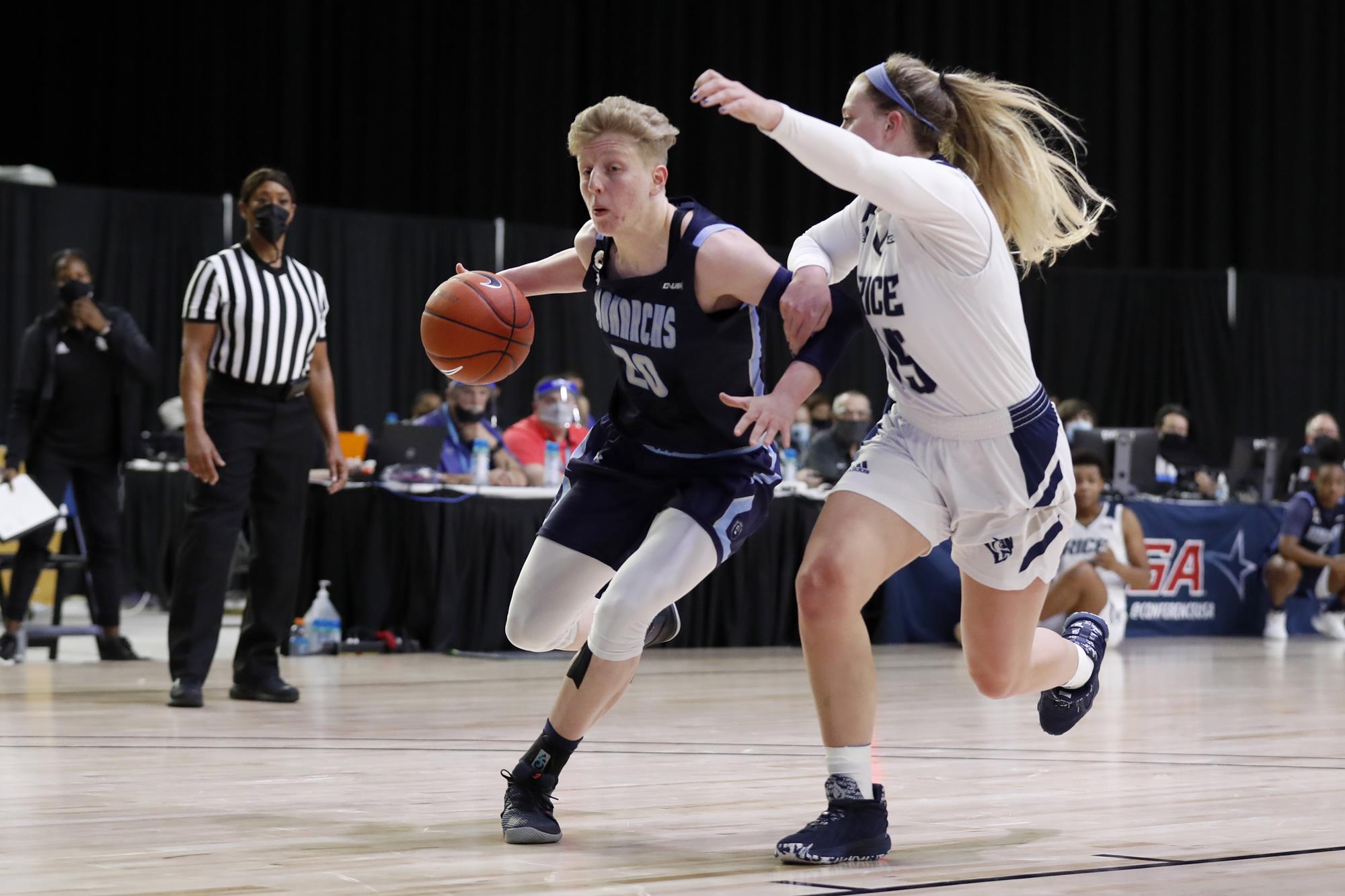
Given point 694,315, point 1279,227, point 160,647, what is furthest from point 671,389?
point 1279,227

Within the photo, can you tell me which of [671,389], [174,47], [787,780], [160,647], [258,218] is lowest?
[160,647]

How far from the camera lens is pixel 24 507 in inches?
291

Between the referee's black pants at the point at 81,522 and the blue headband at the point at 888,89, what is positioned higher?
the blue headband at the point at 888,89

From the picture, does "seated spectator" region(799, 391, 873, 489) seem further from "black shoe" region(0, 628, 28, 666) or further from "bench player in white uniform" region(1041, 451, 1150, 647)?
"black shoe" region(0, 628, 28, 666)

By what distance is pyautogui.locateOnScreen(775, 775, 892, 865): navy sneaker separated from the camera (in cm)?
307

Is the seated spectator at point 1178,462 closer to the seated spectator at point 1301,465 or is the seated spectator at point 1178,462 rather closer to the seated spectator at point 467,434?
the seated spectator at point 1301,465

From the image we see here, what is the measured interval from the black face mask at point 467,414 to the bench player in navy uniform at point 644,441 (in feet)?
16.9

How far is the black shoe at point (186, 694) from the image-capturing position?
5.73m

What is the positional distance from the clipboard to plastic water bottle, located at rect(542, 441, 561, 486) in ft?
7.49

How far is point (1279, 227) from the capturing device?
52.7 ft

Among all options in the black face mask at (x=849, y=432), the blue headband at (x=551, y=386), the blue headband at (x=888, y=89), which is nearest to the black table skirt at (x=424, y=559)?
the blue headband at (x=551, y=386)

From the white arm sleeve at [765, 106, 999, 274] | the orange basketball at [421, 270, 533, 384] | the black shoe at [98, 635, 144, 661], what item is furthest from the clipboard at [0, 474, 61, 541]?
the white arm sleeve at [765, 106, 999, 274]

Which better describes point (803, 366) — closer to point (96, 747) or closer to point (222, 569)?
point (96, 747)

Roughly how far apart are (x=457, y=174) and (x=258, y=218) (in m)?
8.93
